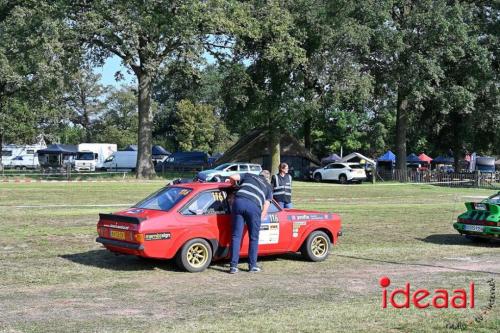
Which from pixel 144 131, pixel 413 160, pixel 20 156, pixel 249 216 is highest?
pixel 144 131

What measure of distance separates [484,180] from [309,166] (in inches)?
605

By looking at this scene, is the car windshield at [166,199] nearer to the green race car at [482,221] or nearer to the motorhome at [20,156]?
the green race car at [482,221]

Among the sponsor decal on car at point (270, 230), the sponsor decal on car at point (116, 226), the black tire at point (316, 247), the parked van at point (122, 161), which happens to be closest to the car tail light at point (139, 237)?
the sponsor decal on car at point (116, 226)

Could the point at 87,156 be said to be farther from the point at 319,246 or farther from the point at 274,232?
the point at 274,232

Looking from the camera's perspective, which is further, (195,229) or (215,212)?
(215,212)

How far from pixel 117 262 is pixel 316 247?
11.9 feet

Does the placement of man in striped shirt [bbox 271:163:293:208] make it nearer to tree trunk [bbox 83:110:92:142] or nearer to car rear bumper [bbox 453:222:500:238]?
car rear bumper [bbox 453:222:500:238]

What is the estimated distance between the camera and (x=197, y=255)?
10.3 meters

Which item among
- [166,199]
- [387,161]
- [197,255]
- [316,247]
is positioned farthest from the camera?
[387,161]

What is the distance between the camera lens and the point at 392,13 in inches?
1935

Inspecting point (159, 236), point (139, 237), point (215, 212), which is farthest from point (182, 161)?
point (139, 237)

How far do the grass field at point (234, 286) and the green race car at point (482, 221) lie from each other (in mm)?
341

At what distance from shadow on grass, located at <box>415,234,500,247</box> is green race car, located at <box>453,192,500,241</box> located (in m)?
0.19

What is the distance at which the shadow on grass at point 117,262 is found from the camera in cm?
1066
